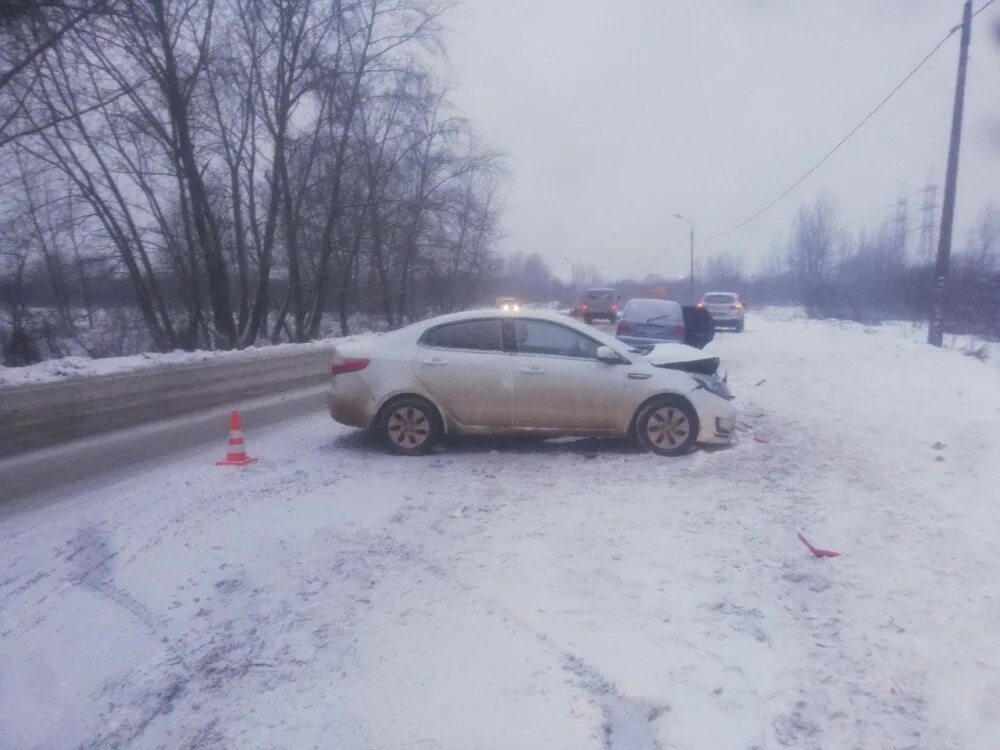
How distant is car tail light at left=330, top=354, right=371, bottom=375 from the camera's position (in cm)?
730

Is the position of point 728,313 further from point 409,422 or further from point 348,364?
point 348,364

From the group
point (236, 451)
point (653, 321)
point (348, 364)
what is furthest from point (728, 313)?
point (236, 451)

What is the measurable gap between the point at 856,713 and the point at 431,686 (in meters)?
1.91

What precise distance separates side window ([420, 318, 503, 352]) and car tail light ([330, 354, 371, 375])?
2.24 ft

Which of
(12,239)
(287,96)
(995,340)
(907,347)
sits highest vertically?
(287,96)

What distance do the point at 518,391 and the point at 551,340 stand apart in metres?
0.69

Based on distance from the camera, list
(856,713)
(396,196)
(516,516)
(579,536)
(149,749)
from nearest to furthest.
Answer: (149,749)
(856,713)
(579,536)
(516,516)
(396,196)

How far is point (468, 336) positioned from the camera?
24.6ft

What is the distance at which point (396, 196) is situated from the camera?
32.2 meters

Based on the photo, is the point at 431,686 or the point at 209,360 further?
the point at 209,360

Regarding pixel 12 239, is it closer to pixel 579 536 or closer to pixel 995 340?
pixel 579 536

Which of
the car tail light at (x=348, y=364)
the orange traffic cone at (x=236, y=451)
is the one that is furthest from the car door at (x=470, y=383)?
the orange traffic cone at (x=236, y=451)

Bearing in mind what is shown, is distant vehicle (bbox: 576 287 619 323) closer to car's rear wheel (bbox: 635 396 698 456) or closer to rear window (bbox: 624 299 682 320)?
rear window (bbox: 624 299 682 320)

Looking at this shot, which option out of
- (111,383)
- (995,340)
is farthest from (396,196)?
(995,340)
